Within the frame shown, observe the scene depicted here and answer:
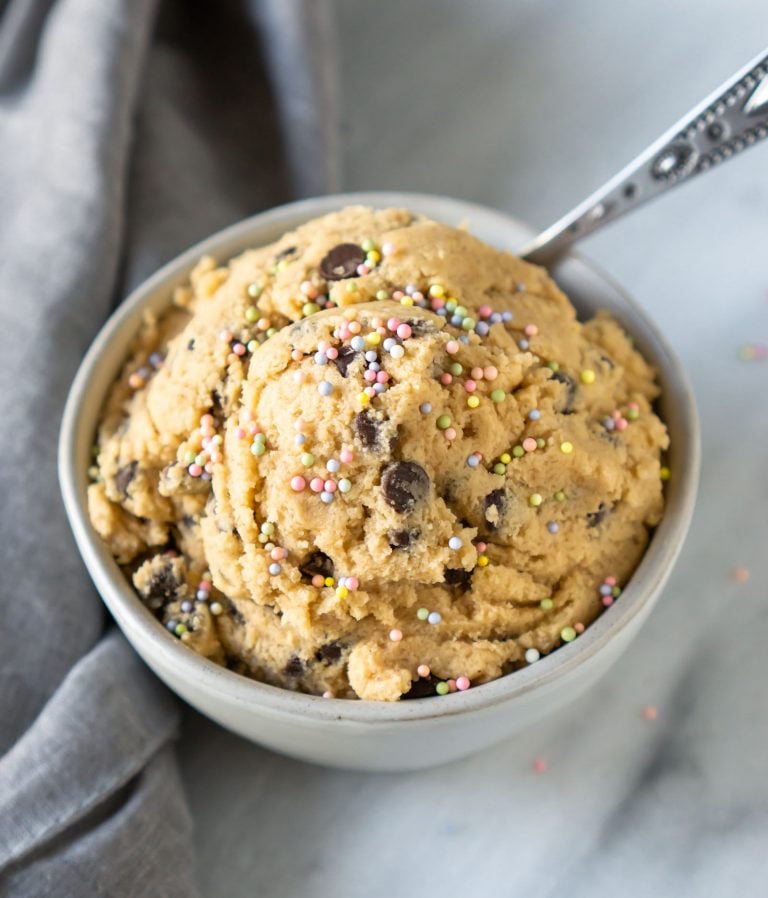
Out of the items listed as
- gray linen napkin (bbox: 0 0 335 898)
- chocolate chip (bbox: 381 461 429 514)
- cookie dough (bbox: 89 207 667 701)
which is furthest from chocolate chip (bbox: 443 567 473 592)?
gray linen napkin (bbox: 0 0 335 898)

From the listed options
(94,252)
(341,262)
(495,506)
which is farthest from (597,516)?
(94,252)

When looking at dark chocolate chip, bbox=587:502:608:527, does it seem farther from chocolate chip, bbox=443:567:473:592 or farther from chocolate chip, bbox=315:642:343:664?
chocolate chip, bbox=315:642:343:664

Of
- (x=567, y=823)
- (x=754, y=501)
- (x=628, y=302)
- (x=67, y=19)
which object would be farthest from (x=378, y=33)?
(x=567, y=823)

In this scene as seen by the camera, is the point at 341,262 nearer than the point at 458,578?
No

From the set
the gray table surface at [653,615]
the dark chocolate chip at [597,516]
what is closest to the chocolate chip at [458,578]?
the dark chocolate chip at [597,516]

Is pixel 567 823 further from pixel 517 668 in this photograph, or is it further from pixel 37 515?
pixel 37 515

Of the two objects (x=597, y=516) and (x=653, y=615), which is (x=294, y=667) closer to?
(x=597, y=516)
